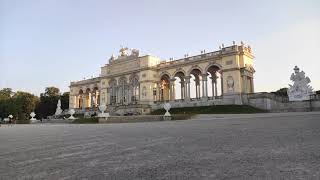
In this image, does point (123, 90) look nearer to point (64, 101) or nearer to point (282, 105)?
point (64, 101)

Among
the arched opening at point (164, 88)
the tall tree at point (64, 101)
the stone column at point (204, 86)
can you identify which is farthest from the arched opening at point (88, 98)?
the stone column at point (204, 86)

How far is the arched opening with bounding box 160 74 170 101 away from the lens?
2672 inches

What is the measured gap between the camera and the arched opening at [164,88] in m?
67.9

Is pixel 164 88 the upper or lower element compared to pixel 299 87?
upper

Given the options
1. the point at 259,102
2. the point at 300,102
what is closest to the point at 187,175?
the point at 300,102

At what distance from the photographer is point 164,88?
70.8m

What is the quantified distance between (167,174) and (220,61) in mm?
51913

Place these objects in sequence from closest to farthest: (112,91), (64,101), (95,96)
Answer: (112,91) → (95,96) → (64,101)

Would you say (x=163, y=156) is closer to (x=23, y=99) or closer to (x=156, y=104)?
(x=156, y=104)

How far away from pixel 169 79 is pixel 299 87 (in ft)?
100

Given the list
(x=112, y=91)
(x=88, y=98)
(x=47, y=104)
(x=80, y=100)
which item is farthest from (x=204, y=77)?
(x=47, y=104)

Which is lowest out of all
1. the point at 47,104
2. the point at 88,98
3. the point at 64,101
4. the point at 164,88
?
the point at 47,104

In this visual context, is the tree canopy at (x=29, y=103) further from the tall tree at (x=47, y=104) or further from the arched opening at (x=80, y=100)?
the arched opening at (x=80, y=100)

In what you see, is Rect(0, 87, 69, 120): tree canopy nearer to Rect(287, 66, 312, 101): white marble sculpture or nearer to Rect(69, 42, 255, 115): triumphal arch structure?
Rect(69, 42, 255, 115): triumphal arch structure
